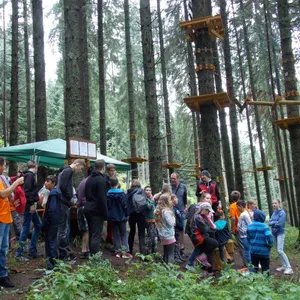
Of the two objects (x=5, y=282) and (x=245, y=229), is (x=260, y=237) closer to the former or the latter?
(x=245, y=229)

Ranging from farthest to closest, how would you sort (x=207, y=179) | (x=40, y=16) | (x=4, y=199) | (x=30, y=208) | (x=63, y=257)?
1. (x=40, y=16)
2. (x=207, y=179)
3. (x=30, y=208)
4. (x=63, y=257)
5. (x=4, y=199)

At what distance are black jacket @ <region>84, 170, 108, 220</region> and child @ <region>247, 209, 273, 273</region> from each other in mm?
2614

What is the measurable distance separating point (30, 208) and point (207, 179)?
3546 millimetres

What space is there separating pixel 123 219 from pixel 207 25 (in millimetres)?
4585

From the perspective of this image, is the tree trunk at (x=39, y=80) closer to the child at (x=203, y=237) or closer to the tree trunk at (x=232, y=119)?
the tree trunk at (x=232, y=119)

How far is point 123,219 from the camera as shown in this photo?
6.70 meters

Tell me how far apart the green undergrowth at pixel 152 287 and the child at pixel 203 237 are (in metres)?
1.13

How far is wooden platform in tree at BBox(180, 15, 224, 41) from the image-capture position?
7629 millimetres

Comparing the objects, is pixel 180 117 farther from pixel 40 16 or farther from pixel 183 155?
pixel 40 16

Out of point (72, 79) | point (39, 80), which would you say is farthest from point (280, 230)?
point (39, 80)

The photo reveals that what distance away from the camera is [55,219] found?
17.6ft

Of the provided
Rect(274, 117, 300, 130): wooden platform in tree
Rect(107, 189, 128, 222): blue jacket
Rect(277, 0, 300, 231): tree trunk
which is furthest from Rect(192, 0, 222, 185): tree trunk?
Rect(277, 0, 300, 231): tree trunk

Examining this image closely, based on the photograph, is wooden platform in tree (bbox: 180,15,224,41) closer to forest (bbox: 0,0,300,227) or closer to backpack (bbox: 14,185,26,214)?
forest (bbox: 0,0,300,227)

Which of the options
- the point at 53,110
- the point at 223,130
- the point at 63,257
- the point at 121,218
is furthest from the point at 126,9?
the point at 53,110
